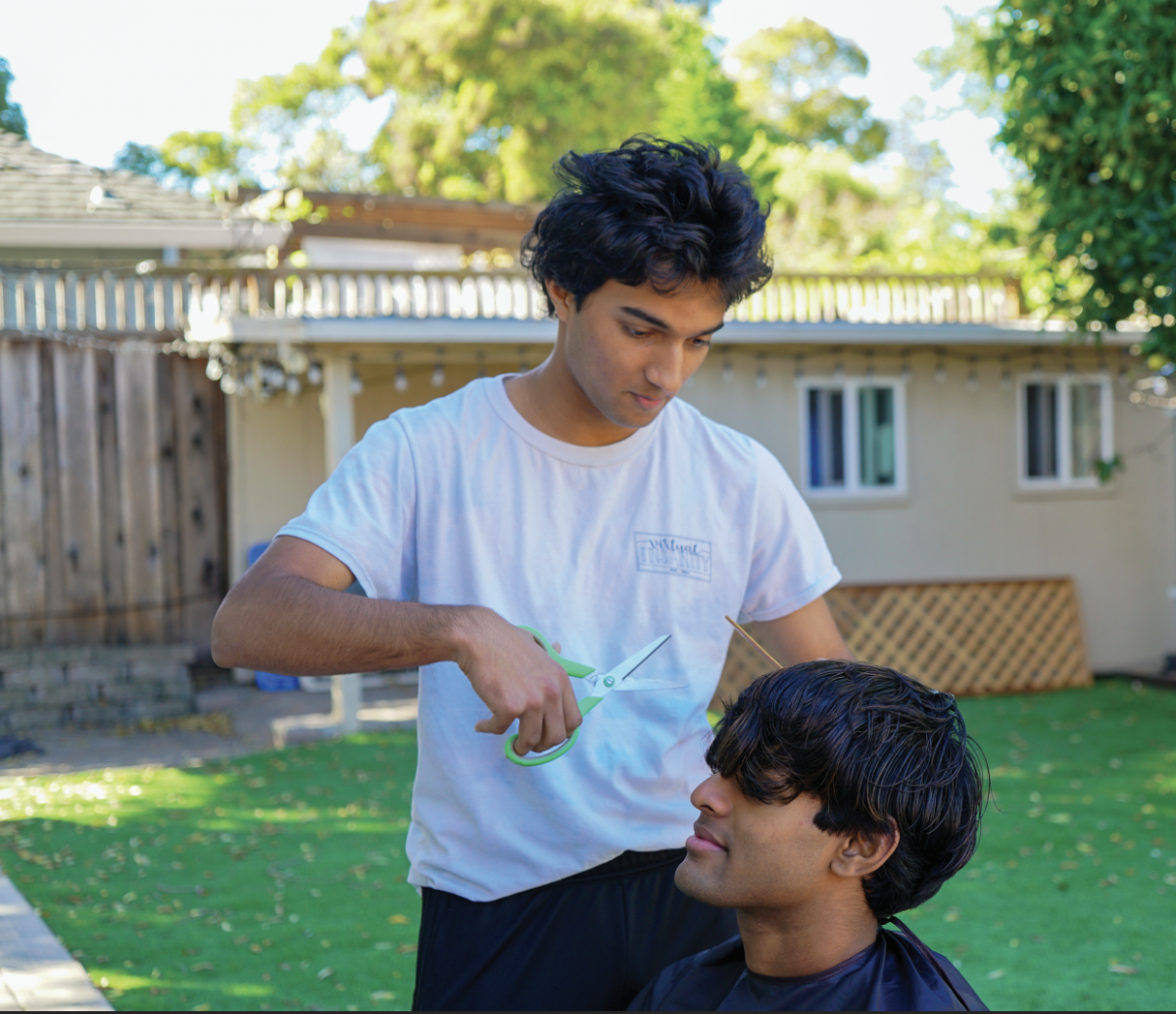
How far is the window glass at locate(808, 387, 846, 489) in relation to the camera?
1082 centimetres

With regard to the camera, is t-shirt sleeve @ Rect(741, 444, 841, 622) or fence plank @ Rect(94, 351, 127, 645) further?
fence plank @ Rect(94, 351, 127, 645)

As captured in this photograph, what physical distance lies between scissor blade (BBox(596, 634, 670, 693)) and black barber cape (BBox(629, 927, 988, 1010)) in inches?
18.5

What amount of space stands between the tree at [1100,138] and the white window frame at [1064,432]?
296cm

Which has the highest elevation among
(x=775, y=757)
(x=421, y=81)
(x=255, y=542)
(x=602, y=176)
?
(x=421, y=81)

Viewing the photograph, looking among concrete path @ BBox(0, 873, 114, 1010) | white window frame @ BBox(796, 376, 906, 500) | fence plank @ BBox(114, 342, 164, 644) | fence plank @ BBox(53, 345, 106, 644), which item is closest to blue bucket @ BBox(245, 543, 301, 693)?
fence plank @ BBox(114, 342, 164, 644)

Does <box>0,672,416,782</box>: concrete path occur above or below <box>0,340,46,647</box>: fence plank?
below

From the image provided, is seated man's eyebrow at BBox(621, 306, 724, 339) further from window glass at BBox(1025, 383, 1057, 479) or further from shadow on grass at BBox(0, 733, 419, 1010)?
window glass at BBox(1025, 383, 1057, 479)

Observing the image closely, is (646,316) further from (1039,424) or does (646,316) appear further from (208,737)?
(1039,424)

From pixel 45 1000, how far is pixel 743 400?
8.05 m

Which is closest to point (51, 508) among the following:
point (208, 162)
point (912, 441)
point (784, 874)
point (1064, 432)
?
point (912, 441)

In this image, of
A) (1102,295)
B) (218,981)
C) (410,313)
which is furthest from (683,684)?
(410,313)

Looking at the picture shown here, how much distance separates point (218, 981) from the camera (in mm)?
4363

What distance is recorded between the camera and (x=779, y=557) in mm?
1956

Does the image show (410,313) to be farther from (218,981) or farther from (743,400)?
(218,981)
